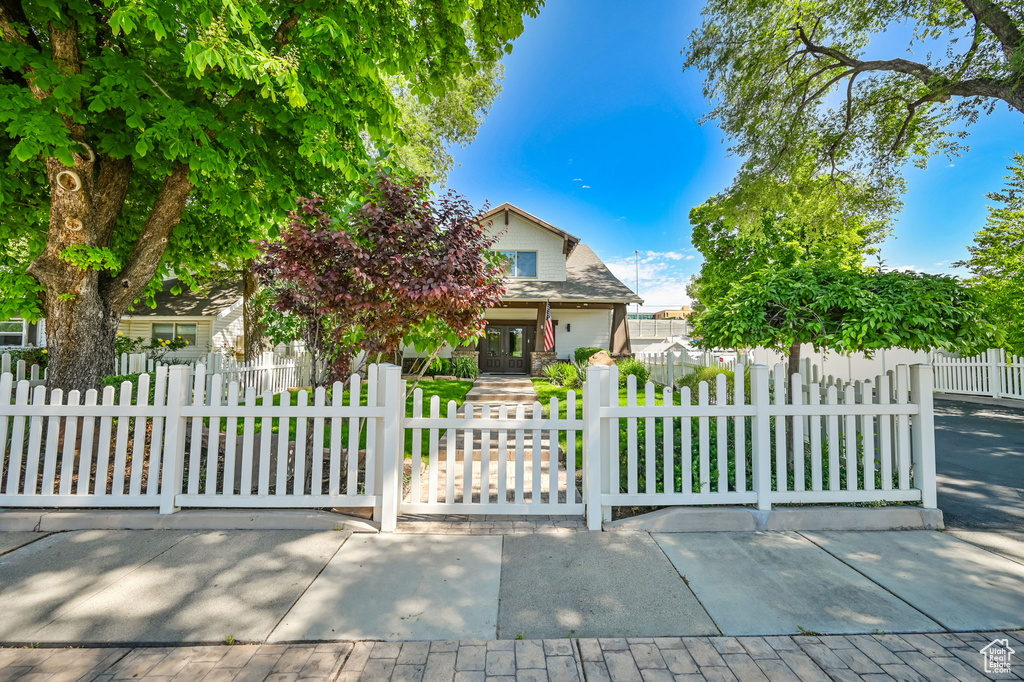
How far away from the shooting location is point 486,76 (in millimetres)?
14477

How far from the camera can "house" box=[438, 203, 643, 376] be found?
17.1m

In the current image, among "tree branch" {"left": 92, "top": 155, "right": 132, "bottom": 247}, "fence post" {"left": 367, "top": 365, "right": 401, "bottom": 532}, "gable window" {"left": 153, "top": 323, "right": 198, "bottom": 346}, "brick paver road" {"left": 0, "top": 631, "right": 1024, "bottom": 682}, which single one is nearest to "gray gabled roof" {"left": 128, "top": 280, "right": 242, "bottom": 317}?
"gable window" {"left": 153, "top": 323, "right": 198, "bottom": 346}

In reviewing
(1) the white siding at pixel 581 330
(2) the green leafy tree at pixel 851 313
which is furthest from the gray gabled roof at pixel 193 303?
(2) the green leafy tree at pixel 851 313

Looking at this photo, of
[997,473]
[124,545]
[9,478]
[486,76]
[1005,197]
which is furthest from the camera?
[486,76]

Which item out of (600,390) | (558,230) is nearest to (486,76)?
(558,230)

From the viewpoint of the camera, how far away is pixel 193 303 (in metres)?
17.2

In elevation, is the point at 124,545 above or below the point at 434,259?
below

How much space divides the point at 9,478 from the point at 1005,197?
19.6 metres

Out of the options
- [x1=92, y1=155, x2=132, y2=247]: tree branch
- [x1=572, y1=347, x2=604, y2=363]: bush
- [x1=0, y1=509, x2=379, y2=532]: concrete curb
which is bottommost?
[x1=0, y1=509, x2=379, y2=532]: concrete curb

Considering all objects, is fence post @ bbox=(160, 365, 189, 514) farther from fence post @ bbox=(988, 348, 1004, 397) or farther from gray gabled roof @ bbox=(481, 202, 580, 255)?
fence post @ bbox=(988, 348, 1004, 397)

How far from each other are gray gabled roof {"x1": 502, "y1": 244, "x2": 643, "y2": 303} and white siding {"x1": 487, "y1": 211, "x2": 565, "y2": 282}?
16.2 inches

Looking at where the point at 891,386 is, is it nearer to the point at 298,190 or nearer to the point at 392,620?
the point at 392,620

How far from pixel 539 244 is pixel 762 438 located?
49.9 ft

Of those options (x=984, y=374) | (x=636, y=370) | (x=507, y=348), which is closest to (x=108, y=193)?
(x=636, y=370)
